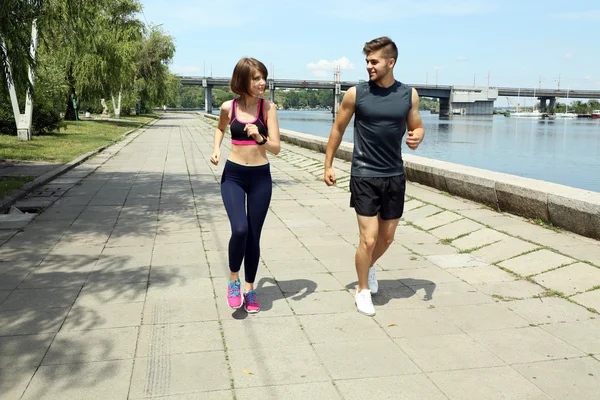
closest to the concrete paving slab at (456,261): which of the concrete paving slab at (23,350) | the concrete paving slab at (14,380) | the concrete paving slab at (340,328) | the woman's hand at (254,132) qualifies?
the concrete paving slab at (340,328)

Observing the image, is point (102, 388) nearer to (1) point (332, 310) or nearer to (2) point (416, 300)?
(1) point (332, 310)

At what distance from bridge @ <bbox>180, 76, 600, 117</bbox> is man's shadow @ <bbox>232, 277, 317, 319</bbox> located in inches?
3334

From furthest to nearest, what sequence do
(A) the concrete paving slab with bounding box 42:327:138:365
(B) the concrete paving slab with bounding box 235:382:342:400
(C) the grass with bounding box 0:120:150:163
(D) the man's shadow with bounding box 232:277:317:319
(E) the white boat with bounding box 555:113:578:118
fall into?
1. (E) the white boat with bounding box 555:113:578:118
2. (C) the grass with bounding box 0:120:150:163
3. (D) the man's shadow with bounding box 232:277:317:319
4. (A) the concrete paving slab with bounding box 42:327:138:365
5. (B) the concrete paving slab with bounding box 235:382:342:400

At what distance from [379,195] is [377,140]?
39cm

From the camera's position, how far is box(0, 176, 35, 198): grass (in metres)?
8.93

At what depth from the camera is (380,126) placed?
153 inches

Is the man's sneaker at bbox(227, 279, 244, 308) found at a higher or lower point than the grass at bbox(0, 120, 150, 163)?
lower

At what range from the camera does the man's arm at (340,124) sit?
12.9ft

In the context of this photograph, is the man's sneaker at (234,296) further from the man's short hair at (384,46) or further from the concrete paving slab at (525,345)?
the man's short hair at (384,46)

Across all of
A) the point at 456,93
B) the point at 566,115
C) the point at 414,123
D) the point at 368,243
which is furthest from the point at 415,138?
the point at 566,115

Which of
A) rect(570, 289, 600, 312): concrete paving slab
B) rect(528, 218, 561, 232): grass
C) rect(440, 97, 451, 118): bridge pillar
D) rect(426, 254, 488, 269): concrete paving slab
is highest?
rect(440, 97, 451, 118): bridge pillar

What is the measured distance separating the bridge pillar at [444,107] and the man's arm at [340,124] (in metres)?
104

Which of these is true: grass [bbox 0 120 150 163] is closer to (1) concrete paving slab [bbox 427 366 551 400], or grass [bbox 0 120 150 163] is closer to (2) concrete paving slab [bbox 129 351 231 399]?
(2) concrete paving slab [bbox 129 351 231 399]

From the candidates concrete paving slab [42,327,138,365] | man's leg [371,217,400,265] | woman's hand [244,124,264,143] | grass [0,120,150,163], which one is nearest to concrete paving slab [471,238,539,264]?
man's leg [371,217,400,265]
